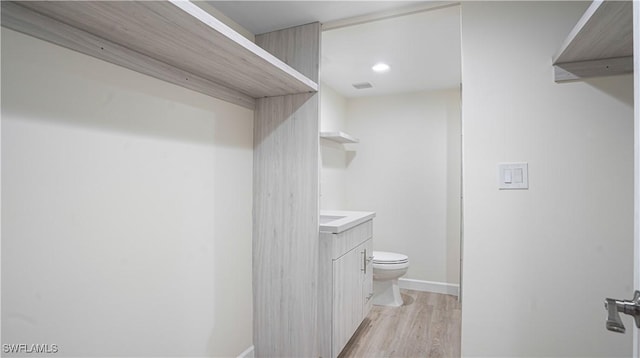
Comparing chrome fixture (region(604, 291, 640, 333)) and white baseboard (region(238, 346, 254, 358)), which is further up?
chrome fixture (region(604, 291, 640, 333))

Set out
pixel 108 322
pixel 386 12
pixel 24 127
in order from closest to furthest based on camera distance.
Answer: pixel 24 127
pixel 108 322
pixel 386 12

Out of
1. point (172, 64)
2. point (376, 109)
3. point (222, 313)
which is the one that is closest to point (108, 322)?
point (222, 313)

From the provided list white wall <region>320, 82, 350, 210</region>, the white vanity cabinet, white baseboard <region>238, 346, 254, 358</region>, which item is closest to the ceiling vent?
white wall <region>320, 82, 350, 210</region>

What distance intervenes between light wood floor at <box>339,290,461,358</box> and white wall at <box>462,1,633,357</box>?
777 millimetres

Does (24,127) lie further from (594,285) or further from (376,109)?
(376,109)

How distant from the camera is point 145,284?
1.33 m

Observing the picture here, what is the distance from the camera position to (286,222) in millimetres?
1948

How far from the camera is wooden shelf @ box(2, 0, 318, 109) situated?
37.8 inches

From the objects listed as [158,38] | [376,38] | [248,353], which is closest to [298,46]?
[376,38]

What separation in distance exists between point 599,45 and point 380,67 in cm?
163

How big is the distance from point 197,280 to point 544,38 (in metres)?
2.02

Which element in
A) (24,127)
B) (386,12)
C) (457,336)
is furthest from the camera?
(457,336)

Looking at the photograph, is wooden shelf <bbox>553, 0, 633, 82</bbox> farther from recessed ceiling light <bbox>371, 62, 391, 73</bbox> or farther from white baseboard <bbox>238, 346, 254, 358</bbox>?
white baseboard <bbox>238, 346, 254, 358</bbox>

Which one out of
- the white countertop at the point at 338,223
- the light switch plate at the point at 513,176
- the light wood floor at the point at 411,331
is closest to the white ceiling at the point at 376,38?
the light switch plate at the point at 513,176
